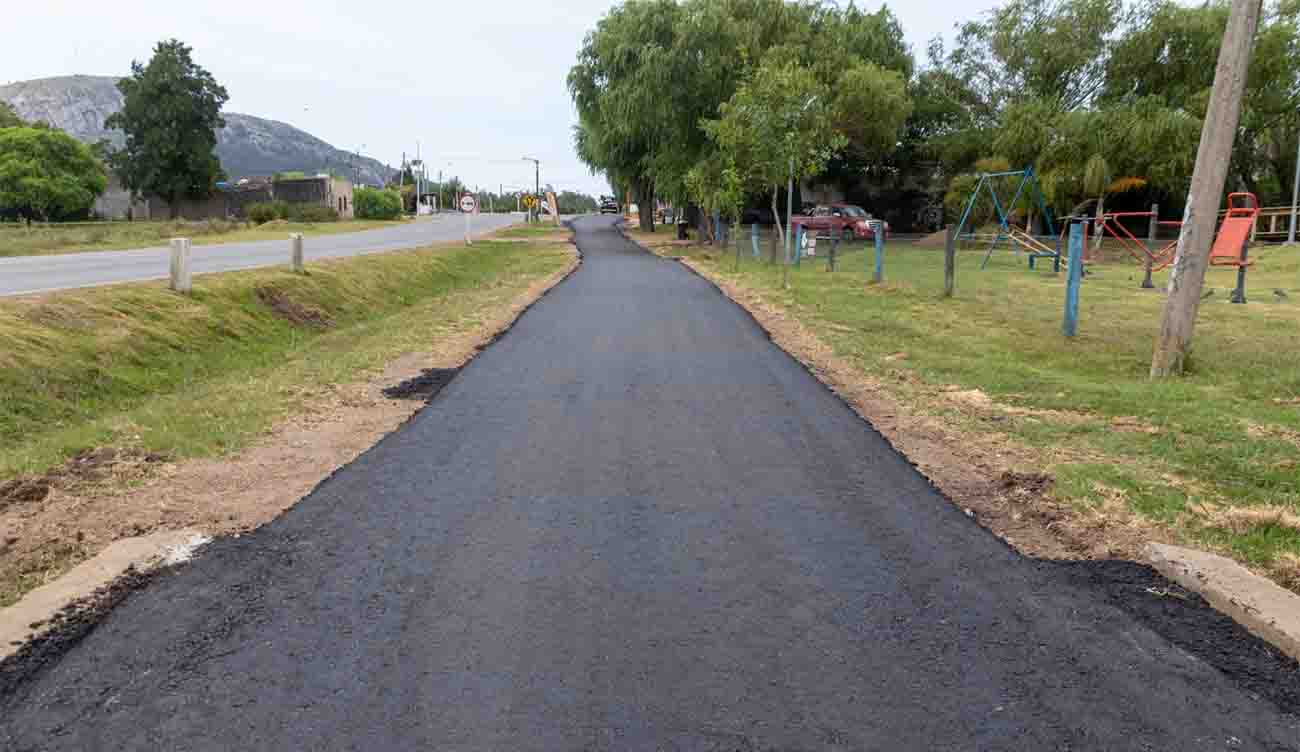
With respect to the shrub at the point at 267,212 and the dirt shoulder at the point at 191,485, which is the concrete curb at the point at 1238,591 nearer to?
the dirt shoulder at the point at 191,485

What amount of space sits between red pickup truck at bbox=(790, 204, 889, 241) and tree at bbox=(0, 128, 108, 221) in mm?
59101

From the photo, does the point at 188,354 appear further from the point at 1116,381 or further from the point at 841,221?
the point at 841,221

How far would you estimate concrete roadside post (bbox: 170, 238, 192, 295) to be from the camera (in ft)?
43.8

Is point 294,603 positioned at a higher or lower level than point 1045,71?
lower

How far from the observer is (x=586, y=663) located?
11.2ft

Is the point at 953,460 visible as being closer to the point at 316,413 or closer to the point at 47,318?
the point at 316,413

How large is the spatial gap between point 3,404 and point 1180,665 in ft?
29.2

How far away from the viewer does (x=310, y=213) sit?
70.1 meters

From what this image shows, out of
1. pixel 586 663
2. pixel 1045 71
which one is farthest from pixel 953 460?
pixel 1045 71

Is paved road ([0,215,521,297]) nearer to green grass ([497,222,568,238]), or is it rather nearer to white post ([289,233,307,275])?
white post ([289,233,307,275])

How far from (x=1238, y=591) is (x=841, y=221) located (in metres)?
37.8

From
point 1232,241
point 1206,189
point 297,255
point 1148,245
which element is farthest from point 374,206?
point 1206,189

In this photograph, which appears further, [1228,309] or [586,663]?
[1228,309]

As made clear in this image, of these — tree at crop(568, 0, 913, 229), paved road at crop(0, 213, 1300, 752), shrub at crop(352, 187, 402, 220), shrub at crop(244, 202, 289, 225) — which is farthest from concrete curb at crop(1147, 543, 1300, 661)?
shrub at crop(352, 187, 402, 220)
